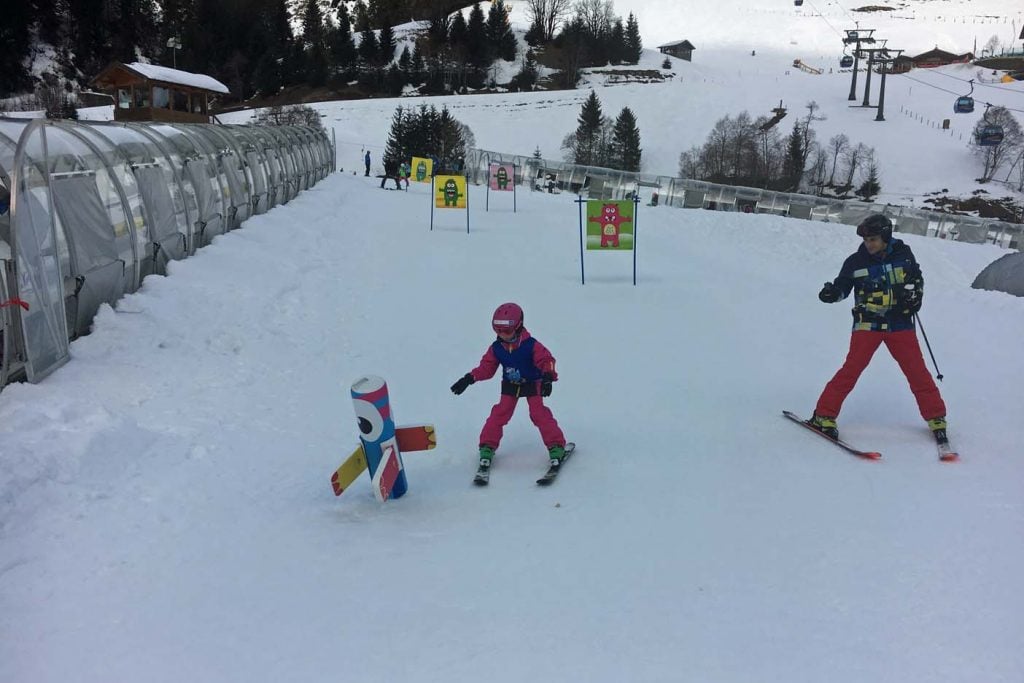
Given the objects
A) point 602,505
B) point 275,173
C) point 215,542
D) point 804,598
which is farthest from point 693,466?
point 275,173

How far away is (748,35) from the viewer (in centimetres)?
15338

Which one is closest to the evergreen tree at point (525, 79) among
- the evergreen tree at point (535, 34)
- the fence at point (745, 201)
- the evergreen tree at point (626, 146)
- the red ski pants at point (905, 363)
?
the evergreen tree at point (535, 34)

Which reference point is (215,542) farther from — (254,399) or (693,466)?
(693,466)

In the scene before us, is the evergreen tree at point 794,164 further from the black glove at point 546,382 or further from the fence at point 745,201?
the black glove at point 546,382

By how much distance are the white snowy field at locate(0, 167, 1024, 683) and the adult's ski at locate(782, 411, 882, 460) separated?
0.27 feet

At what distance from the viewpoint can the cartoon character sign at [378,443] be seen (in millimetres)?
4656

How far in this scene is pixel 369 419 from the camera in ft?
15.4

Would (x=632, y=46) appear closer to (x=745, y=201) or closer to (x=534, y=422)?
(x=745, y=201)

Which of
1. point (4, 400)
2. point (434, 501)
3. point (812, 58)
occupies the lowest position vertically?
point (434, 501)

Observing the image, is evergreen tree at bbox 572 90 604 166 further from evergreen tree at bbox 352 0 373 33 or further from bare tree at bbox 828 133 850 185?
evergreen tree at bbox 352 0 373 33

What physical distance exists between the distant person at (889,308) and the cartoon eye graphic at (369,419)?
11.4 feet

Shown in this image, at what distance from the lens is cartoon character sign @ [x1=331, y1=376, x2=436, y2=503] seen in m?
→ 4.66

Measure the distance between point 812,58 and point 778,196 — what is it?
12035 cm

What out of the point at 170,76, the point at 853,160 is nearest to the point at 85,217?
the point at 170,76
